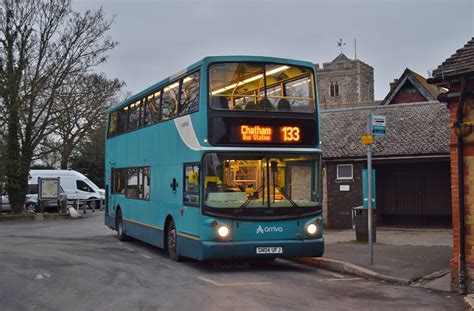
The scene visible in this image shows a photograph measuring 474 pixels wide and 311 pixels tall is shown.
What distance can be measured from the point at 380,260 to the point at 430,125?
11169 millimetres

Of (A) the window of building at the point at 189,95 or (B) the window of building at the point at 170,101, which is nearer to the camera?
(A) the window of building at the point at 189,95

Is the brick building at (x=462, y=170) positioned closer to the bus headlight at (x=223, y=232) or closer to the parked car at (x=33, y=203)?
the bus headlight at (x=223, y=232)

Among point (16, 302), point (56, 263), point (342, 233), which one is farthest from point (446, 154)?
point (16, 302)

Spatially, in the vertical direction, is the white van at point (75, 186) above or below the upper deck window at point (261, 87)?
below

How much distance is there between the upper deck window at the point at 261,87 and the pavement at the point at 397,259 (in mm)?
3311

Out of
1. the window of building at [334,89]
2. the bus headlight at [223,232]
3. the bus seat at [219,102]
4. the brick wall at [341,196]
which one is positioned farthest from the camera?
the window of building at [334,89]

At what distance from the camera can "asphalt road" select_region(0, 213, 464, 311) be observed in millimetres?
8883

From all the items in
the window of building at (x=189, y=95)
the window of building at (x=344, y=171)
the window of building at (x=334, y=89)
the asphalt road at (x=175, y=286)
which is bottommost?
the asphalt road at (x=175, y=286)

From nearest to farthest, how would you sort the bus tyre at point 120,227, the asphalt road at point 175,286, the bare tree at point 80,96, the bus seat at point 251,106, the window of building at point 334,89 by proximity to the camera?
the asphalt road at point 175,286, the bus seat at point 251,106, the bus tyre at point 120,227, the bare tree at point 80,96, the window of building at point 334,89

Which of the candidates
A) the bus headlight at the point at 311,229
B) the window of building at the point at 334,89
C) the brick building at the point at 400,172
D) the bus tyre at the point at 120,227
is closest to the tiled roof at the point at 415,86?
the brick building at the point at 400,172

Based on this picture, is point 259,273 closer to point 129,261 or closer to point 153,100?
point 129,261

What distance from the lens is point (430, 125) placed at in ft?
75.8

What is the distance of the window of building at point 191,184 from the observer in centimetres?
1217

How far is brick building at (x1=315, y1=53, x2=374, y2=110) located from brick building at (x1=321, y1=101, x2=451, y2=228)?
74279 millimetres
